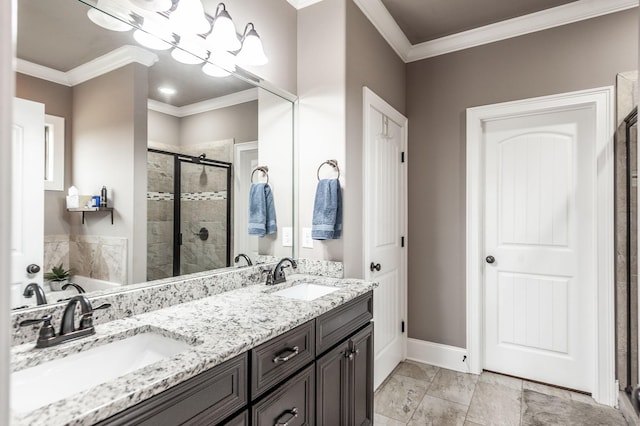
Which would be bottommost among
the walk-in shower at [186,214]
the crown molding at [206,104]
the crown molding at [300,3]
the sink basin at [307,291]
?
the sink basin at [307,291]

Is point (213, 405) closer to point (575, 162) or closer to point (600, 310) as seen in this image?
point (600, 310)

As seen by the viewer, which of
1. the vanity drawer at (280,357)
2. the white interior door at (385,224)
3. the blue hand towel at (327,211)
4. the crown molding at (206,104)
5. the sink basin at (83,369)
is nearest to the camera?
the sink basin at (83,369)

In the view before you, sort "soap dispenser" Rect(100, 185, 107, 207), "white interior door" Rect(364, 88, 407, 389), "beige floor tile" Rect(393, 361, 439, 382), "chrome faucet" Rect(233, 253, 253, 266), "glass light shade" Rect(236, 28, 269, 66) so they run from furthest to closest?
1. "beige floor tile" Rect(393, 361, 439, 382)
2. "white interior door" Rect(364, 88, 407, 389)
3. "chrome faucet" Rect(233, 253, 253, 266)
4. "glass light shade" Rect(236, 28, 269, 66)
5. "soap dispenser" Rect(100, 185, 107, 207)

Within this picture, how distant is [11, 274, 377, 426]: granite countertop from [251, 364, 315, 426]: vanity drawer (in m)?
0.22

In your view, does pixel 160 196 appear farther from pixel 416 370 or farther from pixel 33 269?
pixel 416 370

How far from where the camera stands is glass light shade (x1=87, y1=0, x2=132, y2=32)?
1.28m

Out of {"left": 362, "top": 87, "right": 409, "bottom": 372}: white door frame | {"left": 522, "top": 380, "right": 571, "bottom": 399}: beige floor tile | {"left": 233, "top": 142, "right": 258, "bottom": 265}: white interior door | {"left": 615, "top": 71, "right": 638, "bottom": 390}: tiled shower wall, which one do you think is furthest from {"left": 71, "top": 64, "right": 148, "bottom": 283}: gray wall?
{"left": 615, "top": 71, "right": 638, "bottom": 390}: tiled shower wall

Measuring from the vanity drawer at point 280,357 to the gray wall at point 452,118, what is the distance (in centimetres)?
180

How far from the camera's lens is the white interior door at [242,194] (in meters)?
1.94

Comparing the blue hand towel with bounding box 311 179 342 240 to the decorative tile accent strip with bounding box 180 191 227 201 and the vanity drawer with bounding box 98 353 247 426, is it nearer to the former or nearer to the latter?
the decorative tile accent strip with bounding box 180 191 227 201

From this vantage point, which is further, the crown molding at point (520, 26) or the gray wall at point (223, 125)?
the crown molding at point (520, 26)

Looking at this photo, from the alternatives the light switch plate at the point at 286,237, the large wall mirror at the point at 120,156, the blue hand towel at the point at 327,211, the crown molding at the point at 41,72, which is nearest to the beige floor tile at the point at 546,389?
the blue hand towel at the point at 327,211

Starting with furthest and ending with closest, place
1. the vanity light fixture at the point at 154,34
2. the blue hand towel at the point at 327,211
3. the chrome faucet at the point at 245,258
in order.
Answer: the blue hand towel at the point at 327,211
the chrome faucet at the point at 245,258
the vanity light fixture at the point at 154,34

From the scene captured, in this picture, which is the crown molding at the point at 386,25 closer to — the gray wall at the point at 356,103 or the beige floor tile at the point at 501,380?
the gray wall at the point at 356,103
